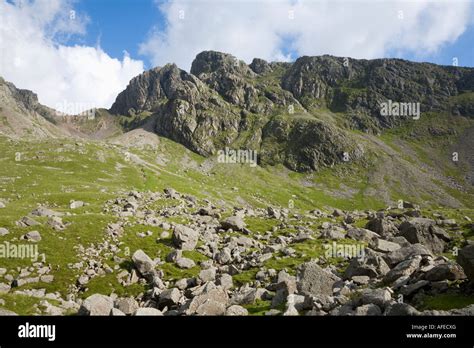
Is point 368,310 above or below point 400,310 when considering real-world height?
below

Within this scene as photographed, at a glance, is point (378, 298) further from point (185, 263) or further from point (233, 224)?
point (233, 224)

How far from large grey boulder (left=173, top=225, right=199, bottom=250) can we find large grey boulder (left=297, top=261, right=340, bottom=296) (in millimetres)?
19022

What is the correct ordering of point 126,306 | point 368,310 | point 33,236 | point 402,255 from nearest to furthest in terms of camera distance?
point 368,310
point 126,306
point 402,255
point 33,236

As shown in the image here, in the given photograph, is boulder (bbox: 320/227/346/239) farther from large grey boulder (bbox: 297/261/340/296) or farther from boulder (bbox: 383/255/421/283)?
large grey boulder (bbox: 297/261/340/296)

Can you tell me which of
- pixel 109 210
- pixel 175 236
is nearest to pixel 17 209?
pixel 109 210

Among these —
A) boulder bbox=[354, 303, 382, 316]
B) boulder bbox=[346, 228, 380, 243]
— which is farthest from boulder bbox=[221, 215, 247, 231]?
boulder bbox=[354, 303, 382, 316]

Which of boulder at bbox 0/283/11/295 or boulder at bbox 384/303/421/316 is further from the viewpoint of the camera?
boulder at bbox 0/283/11/295

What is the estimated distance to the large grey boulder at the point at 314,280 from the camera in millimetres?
27406

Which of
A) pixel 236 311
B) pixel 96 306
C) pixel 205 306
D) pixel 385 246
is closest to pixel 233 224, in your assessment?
pixel 385 246

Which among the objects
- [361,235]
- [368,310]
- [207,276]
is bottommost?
[207,276]

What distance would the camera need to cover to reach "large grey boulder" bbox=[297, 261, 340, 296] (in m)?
27.4

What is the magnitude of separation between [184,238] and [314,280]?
21.1m

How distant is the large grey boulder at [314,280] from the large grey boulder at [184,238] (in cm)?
1902

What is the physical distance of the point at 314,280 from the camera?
28.2 meters
